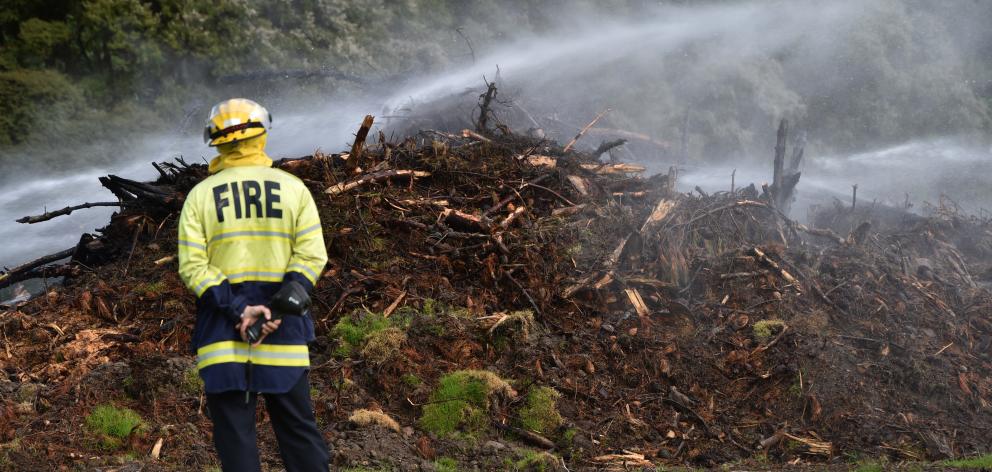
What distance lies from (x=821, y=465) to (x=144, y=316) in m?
5.42

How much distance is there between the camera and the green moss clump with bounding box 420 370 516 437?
6.23 metres

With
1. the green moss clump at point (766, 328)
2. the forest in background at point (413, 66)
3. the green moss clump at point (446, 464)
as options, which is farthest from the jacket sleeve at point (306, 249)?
the forest in background at point (413, 66)

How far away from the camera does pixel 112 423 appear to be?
18.7ft

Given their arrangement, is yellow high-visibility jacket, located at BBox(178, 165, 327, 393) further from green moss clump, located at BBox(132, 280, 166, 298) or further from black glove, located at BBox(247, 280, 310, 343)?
green moss clump, located at BBox(132, 280, 166, 298)

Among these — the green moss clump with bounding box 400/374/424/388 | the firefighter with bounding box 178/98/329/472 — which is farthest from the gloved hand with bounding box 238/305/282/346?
the green moss clump with bounding box 400/374/424/388

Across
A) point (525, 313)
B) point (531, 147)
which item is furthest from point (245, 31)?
point (525, 313)

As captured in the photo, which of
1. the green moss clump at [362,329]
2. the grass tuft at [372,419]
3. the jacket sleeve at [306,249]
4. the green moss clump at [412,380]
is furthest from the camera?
the green moss clump at [362,329]

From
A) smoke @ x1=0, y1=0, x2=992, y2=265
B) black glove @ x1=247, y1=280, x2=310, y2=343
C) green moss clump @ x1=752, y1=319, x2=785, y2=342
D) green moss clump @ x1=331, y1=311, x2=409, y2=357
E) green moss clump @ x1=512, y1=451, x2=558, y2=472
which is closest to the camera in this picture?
black glove @ x1=247, y1=280, x2=310, y2=343

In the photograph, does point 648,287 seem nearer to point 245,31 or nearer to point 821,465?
point 821,465

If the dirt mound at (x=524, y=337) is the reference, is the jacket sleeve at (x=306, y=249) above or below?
above

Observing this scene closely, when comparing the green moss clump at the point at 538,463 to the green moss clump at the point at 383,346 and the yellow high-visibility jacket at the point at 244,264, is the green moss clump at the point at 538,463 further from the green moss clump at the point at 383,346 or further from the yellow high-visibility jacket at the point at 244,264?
the yellow high-visibility jacket at the point at 244,264

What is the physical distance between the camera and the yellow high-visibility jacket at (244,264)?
373cm

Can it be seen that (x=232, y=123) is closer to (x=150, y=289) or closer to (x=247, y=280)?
(x=247, y=280)

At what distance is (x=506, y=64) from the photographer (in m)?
21.4
